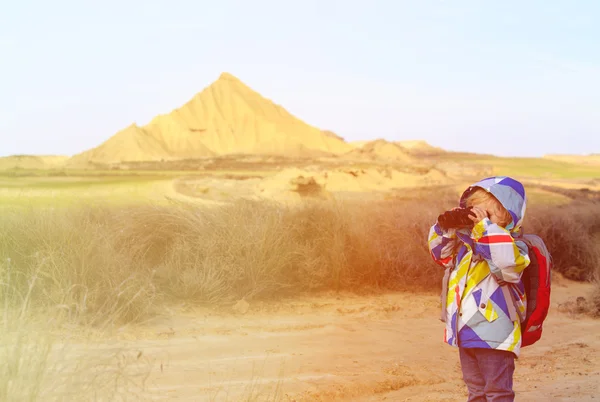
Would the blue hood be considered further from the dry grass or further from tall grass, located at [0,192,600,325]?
the dry grass

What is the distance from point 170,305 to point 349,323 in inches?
87.7

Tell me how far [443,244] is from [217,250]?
18.7ft

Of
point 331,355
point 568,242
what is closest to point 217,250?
point 331,355

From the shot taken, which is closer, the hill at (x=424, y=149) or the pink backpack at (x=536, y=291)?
the pink backpack at (x=536, y=291)

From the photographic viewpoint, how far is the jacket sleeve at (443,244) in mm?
3873

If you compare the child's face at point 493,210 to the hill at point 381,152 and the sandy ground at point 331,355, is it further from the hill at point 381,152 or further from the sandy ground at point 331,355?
the hill at point 381,152

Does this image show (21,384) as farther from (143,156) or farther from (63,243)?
(143,156)

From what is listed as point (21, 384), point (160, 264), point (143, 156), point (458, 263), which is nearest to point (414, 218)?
point (160, 264)

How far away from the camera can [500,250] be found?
3533 millimetres

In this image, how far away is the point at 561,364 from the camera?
666cm

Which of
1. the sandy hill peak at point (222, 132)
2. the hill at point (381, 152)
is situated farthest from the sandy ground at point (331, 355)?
the hill at point (381, 152)

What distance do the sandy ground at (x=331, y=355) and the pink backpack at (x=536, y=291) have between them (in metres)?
1.58

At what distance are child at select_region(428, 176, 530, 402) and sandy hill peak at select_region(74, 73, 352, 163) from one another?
43.6 m

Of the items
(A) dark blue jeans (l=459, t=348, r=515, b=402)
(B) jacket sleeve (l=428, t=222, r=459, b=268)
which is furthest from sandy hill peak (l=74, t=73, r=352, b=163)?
(A) dark blue jeans (l=459, t=348, r=515, b=402)
